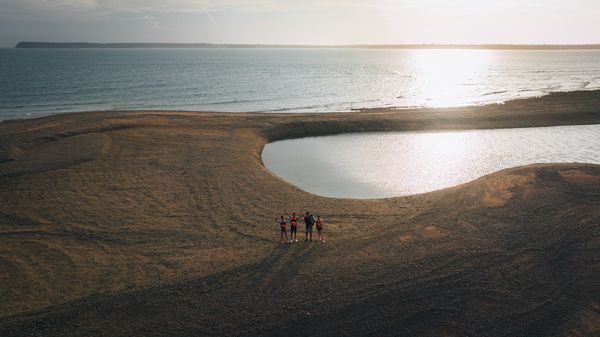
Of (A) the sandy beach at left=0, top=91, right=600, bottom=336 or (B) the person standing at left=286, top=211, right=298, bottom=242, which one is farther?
Result: (B) the person standing at left=286, top=211, right=298, bottom=242

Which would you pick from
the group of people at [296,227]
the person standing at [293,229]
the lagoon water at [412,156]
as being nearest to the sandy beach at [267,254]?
the group of people at [296,227]

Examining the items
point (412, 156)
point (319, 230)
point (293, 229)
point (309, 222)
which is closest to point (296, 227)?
point (293, 229)

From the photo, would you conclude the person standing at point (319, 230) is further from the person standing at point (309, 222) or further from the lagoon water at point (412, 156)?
the lagoon water at point (412, 156)

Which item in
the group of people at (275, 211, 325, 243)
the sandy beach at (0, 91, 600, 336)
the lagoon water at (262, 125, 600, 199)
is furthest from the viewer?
the lagoon water at (262, 125, 600, 199)

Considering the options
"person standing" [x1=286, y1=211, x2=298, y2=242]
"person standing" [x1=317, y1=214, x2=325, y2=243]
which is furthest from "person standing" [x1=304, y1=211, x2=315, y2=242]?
"person standing" [x1=286, y1=211, x2=298, y2=242]

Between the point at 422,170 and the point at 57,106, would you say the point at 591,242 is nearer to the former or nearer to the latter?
the point at 422,170

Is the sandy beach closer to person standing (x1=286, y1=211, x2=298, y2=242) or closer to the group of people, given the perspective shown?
the group of people

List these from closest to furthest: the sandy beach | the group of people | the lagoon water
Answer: the sandy beach, the group of people, the lagoon water
